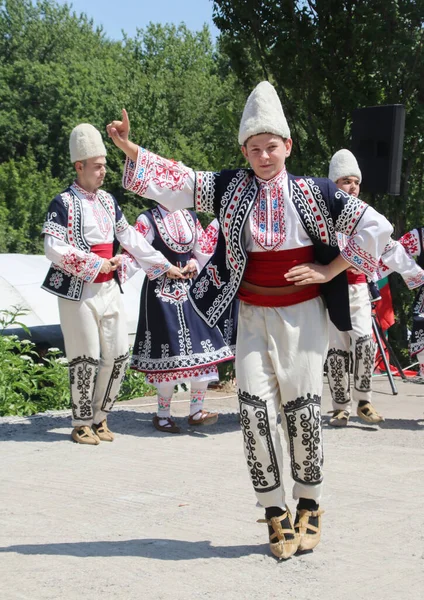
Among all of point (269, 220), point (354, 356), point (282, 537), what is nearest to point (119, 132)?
point (269, 220)

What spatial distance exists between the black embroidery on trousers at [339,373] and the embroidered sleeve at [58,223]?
7.54 ft

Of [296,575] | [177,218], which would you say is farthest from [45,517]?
[177,218]

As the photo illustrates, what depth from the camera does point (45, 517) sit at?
488 centimetres

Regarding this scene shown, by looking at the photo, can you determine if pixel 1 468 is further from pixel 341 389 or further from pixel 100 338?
pixel 341 389

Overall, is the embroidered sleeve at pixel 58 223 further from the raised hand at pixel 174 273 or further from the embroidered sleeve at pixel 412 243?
the embroidered sleeve at pixel 412 243

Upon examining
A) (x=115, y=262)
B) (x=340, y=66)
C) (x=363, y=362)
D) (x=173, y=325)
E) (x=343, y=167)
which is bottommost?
(x=363, y=362)

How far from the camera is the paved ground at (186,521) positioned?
3754 millimetres

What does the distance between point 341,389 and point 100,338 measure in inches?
77.1

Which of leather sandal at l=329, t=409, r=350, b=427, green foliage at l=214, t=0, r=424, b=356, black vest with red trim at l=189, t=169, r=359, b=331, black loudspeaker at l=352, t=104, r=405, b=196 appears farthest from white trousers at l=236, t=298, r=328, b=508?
green foliage at l=214, t=0, r=424, b=356

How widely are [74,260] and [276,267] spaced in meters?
2.71

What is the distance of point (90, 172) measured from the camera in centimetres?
684

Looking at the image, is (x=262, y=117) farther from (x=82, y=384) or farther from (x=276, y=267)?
(x=82, y=384)

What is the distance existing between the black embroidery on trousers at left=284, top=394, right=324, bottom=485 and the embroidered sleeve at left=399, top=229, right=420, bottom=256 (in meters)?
3.59

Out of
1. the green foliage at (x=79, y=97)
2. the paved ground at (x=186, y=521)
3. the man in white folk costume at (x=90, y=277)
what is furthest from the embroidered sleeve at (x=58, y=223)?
the green foliage at (x=79, y=97)
